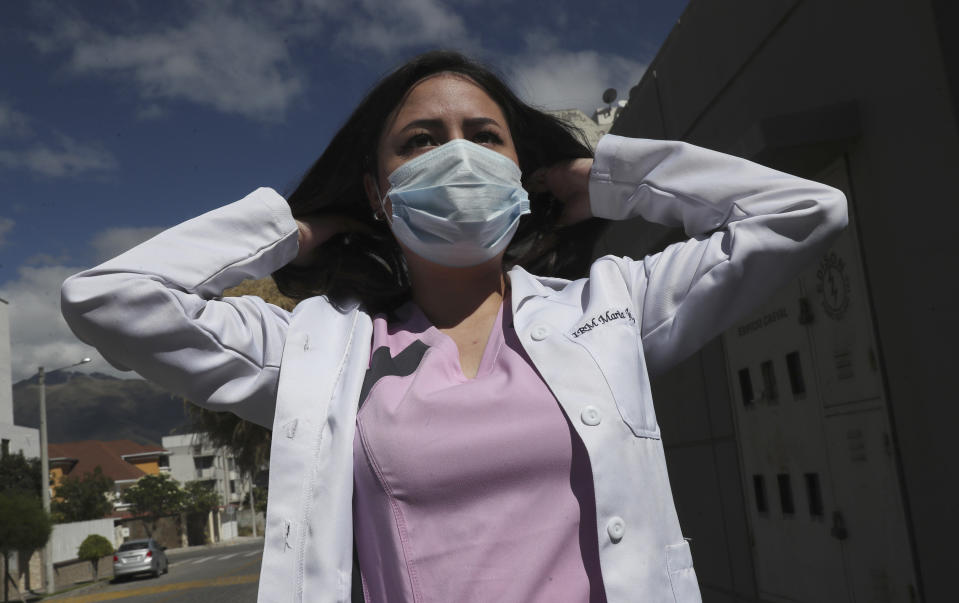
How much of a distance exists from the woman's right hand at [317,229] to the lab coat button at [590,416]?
1.03 m

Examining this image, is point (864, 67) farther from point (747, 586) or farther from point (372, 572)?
point (747, 586)

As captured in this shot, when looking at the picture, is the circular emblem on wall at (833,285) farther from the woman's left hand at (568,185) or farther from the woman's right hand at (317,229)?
the woman's right hand at (317,229)

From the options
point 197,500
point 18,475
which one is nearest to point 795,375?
point 18,475

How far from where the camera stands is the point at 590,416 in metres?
1.71

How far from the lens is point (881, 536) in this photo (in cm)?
370

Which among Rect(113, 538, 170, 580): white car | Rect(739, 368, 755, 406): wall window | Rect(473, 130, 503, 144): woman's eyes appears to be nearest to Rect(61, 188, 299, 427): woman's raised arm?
Rect(473, 130, 503, 144): woman's eyes

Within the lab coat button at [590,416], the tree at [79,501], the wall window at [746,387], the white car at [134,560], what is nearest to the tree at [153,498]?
the tree at [79,501]

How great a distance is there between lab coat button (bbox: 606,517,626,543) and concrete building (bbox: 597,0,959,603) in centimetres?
198

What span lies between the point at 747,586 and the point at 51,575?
2566 cm

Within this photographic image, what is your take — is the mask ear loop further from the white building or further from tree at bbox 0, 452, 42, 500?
the white building

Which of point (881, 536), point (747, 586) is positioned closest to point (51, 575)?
point (747, 586)

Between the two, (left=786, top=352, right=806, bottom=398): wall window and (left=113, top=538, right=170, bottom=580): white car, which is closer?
(left=786, top=352, right=806, bottom=398): wall window

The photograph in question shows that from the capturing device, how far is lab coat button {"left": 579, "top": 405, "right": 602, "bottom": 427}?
1708 mm

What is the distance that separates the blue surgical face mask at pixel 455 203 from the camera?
217cm
